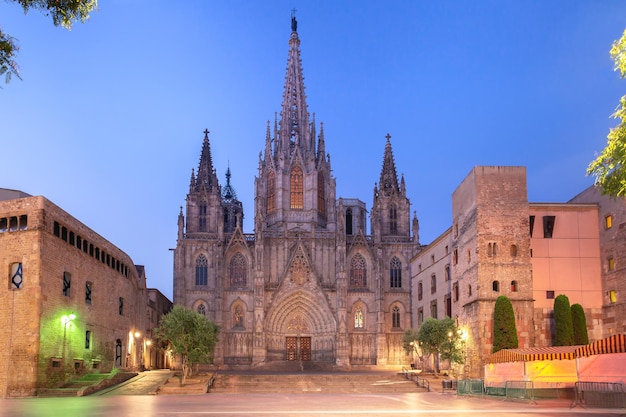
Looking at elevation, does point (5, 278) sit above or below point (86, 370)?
above

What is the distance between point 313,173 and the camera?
65875 mm

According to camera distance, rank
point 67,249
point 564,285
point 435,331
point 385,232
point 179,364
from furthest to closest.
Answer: point 385,232
point 179,364
point 435,331
point 564,285
point 67,249

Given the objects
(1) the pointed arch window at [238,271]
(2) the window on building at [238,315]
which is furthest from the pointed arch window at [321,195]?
(2) the window on building at [238,315]

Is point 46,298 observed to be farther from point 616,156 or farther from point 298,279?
point 298,279

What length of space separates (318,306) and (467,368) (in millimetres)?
24515

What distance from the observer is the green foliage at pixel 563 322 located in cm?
3509

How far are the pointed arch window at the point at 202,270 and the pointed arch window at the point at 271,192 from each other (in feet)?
27.0

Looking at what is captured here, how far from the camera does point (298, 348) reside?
205 feet

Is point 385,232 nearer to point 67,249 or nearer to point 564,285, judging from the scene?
point 564,285

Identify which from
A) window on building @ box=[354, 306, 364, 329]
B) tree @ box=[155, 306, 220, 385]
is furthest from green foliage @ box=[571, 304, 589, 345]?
window on building @ box=[354, 306, 364, 329]

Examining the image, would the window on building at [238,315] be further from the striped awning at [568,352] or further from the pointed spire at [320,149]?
the striped awning at [568,352]

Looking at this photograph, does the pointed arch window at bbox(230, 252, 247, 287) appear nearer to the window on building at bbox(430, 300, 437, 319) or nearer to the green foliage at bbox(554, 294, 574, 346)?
the window on building at bbox(430, 300, 437, 319)

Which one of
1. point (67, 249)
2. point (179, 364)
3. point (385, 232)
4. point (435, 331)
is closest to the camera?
point (67, 249)

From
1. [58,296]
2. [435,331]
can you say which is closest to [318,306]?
[435,331]
